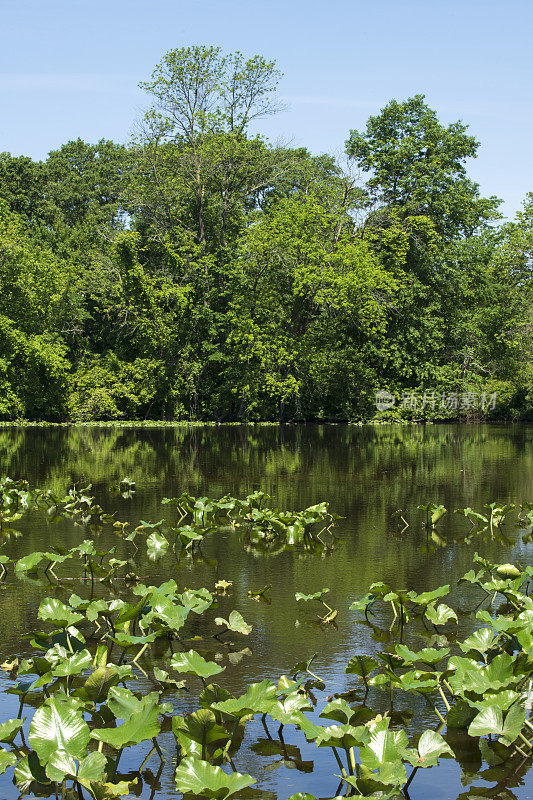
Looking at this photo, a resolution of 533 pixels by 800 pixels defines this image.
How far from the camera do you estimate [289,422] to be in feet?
132

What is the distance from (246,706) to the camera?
12.4 feet

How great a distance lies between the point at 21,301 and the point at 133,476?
76.9ft

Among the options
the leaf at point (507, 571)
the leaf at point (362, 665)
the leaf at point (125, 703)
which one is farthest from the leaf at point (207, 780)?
the leaf at point (507, 571)

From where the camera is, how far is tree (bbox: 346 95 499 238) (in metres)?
39.5

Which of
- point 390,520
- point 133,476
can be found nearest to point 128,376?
point 133,476

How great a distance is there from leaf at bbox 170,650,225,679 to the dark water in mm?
363

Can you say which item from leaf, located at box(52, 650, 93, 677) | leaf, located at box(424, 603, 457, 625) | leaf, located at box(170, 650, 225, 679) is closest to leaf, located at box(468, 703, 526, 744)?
leaf, located at box(170, 650, 225, 679)

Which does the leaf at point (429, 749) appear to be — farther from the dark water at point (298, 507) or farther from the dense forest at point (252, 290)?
the dense forest at point (252, 290)

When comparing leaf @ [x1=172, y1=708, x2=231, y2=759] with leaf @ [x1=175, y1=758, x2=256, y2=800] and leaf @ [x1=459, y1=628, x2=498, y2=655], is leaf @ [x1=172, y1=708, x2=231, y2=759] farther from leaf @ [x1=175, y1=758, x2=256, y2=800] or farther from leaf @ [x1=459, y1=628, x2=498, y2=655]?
leaf @ [x1=459, y1=628, x2=498, y2=655]

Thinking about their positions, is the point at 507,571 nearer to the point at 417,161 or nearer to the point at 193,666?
the point at 193,666

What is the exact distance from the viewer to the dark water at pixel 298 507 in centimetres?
485

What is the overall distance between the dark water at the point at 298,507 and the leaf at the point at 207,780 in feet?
1.62

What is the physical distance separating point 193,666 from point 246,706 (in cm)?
52

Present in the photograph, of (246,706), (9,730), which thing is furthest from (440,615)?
(9,730)
